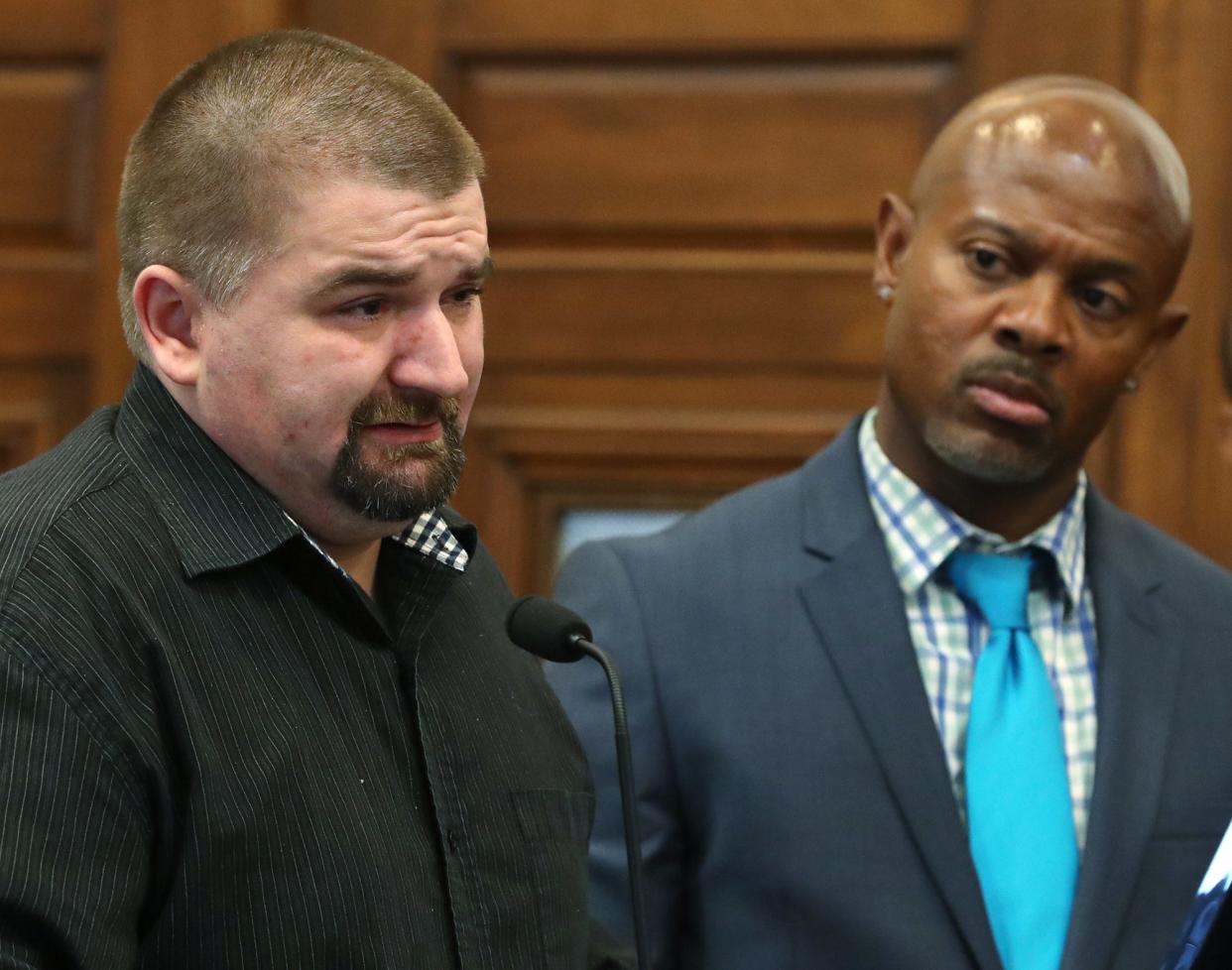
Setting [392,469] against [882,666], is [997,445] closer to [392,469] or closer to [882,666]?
[882,666]

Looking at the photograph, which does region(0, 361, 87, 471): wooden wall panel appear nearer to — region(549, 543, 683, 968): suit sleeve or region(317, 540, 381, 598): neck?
region(549, 543, 683, 968): suit sleeve

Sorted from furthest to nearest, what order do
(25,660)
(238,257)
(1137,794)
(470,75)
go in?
(470,75), (1137,794), (238,257), (25,660)

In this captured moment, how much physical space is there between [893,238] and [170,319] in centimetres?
90

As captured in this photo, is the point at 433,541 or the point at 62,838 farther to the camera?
the point at 433,541

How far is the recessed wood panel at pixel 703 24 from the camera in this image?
2316mm

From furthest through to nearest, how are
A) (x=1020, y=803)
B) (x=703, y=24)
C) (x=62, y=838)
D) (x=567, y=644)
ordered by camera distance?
(x=703, y=24) → (x=1020, y=803) → (x=567, y=644) → (x=62, y=838)

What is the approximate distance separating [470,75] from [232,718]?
4.71 ft

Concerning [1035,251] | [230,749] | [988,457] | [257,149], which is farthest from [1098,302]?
[230,749]

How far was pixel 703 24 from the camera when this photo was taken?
7.68 feet

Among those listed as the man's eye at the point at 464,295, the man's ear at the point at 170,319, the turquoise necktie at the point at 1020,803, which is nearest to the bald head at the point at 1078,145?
the turquoise necktie at the point at 1020,803

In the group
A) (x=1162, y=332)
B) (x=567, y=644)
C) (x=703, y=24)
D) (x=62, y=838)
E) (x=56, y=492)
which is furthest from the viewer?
(x=703, y=24)

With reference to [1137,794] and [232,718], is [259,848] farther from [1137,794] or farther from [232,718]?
[1137,794]

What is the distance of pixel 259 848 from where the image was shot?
1.10 m

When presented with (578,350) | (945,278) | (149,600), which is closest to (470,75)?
(578,350)
